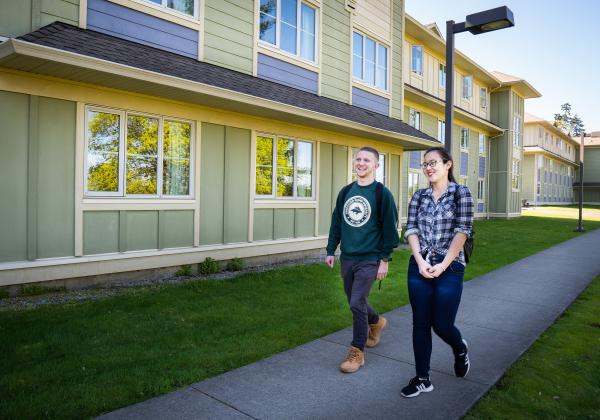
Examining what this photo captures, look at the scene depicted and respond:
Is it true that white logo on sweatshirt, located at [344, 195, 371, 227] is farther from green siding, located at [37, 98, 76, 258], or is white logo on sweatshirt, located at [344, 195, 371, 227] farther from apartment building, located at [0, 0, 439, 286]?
green siding, located at [37, 98, 76, 258]

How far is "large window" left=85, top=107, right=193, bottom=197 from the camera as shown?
286 inches

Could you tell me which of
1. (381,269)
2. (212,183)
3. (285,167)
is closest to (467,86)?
(285,167)

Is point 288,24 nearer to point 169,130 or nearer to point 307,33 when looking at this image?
point 307,33

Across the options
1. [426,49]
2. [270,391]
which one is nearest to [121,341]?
[270,391]

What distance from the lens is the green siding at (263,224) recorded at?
388 inches

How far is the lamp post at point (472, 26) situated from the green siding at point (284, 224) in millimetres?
4504

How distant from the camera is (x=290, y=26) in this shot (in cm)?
1067

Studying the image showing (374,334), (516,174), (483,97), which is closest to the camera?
(374,334)

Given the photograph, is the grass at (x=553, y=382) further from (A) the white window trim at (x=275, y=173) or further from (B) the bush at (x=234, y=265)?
(A) the white window trim at (x=275, y=173)

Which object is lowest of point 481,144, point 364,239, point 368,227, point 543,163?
point 364,239

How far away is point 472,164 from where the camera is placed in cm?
2825

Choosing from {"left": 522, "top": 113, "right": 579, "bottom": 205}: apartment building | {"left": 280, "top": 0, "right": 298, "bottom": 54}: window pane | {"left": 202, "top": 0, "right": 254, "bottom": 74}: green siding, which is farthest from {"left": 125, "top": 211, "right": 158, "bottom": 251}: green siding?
{"left": 522, "top": 113, "right": 579, "bottom": 205}: apartment building

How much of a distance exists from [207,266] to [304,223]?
3.19 m

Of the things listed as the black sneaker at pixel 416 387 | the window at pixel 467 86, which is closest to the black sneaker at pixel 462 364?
the black sneaker at pixel 416 387
